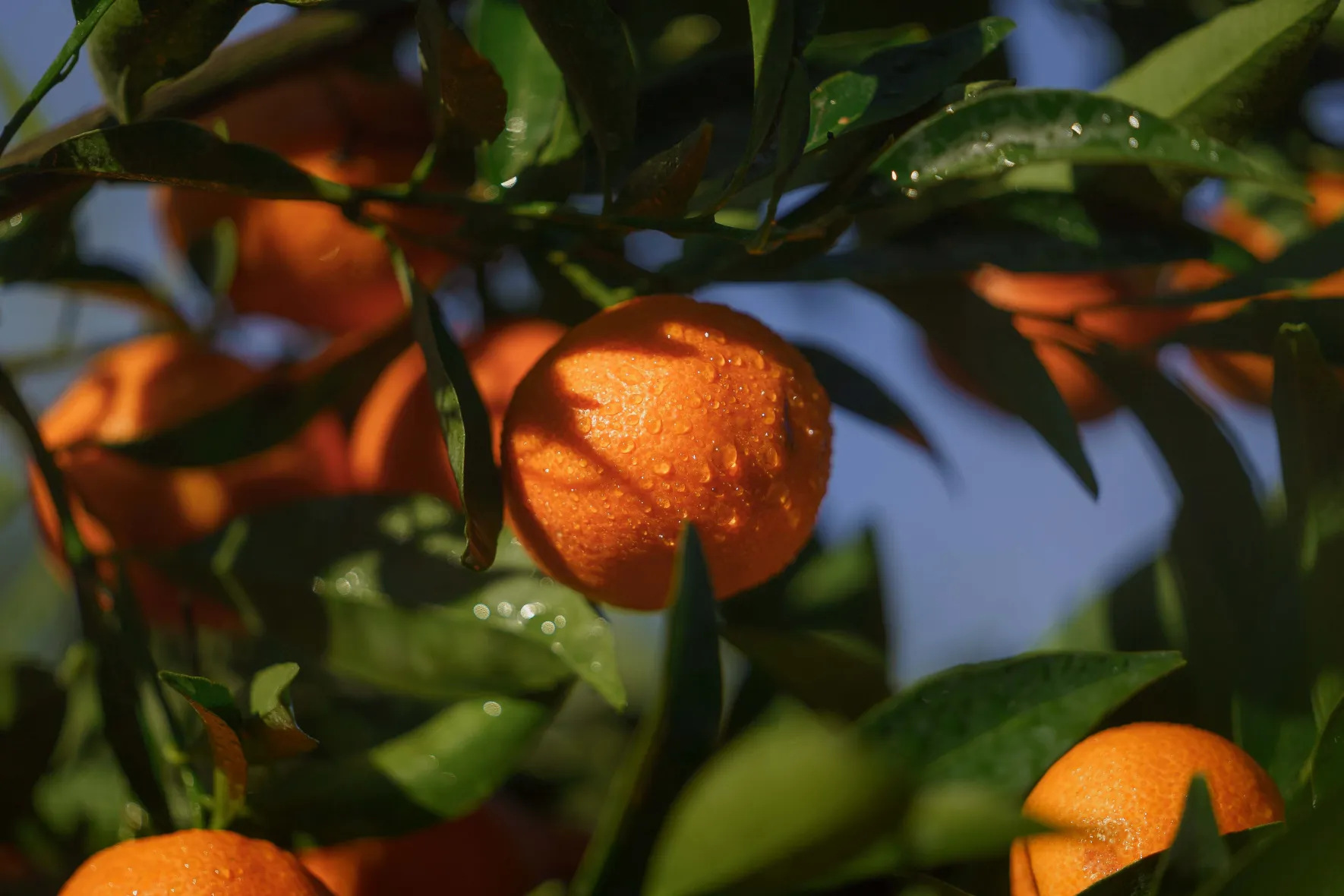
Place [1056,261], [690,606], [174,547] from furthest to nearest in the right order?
1. [174,547]
2. [1056,261]
3. [690,606]

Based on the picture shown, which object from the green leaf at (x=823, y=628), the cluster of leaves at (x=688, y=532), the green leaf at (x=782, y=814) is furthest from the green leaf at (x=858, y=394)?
the green leaf at (x=782, y=814)

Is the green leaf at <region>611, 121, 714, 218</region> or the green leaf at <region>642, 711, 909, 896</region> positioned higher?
the green leaf at <region>611, 121, 714, 218</region>

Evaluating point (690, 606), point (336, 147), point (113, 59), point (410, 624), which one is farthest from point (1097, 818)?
point (336, 147)

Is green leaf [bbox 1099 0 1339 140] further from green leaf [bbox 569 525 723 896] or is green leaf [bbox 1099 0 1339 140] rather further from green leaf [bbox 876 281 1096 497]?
green leaf [bbox 569 525 723 896]

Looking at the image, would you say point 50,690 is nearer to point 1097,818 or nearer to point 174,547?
point 174,547

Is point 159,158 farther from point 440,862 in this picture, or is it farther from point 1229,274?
point 1229,274

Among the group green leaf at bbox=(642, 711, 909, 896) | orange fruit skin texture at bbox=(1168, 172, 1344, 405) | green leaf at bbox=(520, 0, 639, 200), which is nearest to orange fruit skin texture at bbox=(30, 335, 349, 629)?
green leaf at bbox=(520, 0, 639, 200)

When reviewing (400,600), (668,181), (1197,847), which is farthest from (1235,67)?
(400,600)
